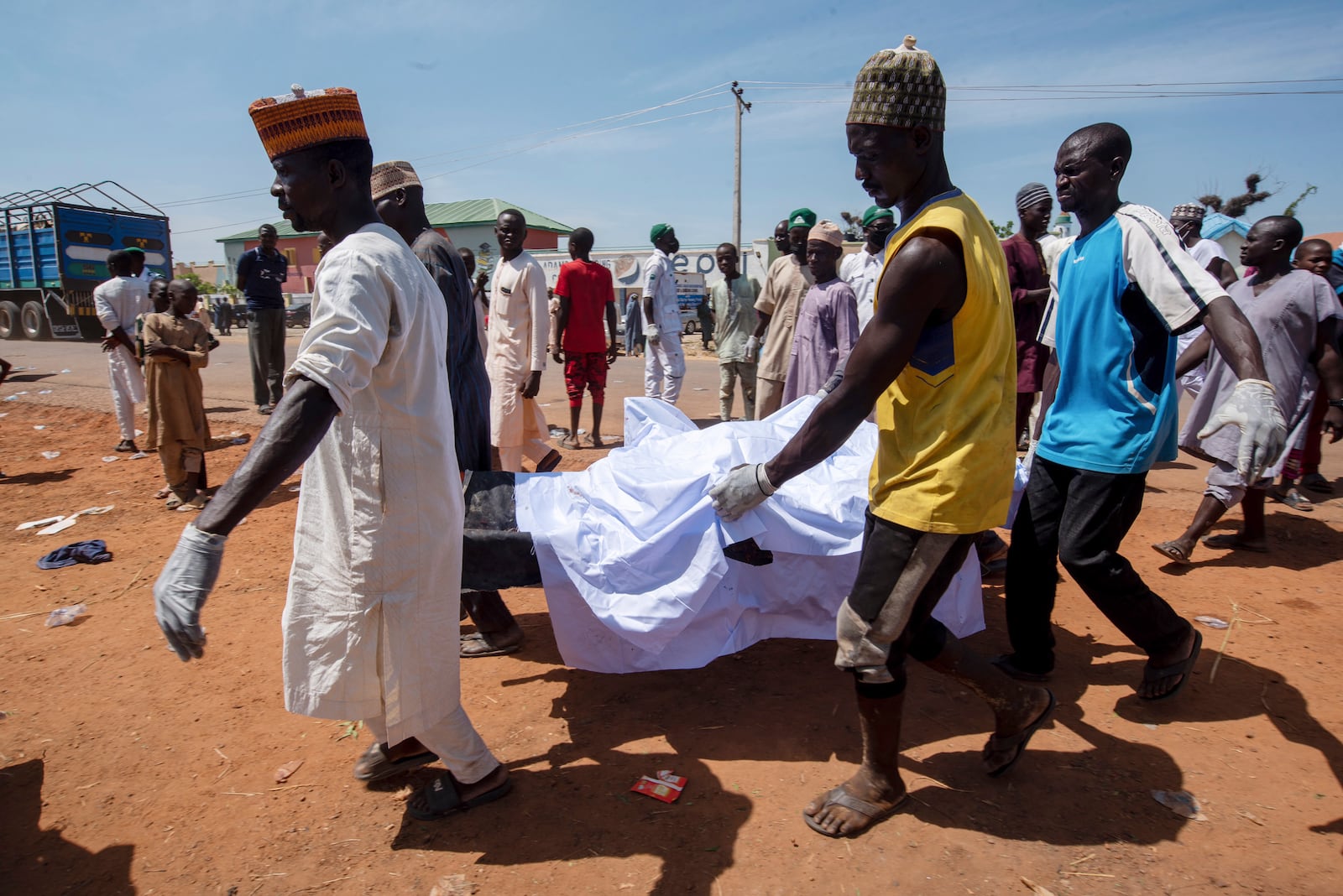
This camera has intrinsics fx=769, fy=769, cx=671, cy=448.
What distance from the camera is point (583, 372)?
761 centimetres

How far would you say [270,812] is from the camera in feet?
8.23

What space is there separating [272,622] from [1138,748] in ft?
12.7

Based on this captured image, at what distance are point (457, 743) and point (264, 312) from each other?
8.37m

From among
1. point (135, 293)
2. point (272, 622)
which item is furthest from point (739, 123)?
point (272, 622)

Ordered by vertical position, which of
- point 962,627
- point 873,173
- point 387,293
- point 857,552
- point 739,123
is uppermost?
point 739,123

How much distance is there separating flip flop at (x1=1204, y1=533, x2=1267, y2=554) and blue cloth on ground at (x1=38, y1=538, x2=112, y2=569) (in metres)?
6.98

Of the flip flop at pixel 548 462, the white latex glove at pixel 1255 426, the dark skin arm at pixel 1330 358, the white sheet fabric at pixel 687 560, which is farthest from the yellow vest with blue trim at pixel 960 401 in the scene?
the flip flop at pixel 548 462

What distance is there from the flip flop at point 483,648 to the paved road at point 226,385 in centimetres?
502

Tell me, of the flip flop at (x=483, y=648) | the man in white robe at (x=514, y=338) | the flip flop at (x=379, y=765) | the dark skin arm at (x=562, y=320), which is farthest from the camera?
the dark skin arm at (x=562, y=320)

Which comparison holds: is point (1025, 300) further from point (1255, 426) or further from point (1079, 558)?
point (1255, 426)

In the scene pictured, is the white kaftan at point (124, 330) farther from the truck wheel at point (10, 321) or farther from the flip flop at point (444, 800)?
the truck wheel at point (10, 321)

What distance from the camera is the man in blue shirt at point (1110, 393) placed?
8.82ft

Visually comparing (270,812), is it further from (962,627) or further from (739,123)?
(739,123)

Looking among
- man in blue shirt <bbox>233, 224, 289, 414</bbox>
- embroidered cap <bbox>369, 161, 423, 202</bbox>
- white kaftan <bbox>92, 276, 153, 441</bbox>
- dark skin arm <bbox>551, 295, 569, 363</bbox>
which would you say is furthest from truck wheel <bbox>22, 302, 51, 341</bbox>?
embroidered cap <bbox>369, 161, 423, 202</bbox>
